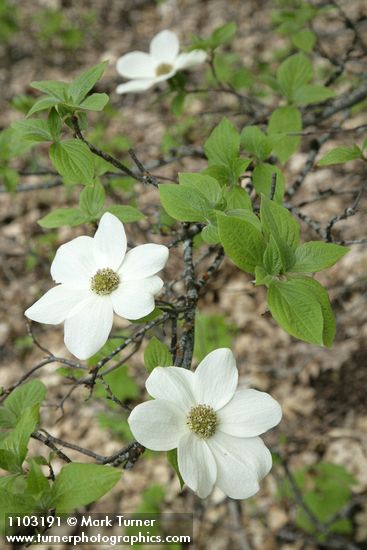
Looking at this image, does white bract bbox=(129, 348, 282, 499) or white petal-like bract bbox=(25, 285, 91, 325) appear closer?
white bract bbox=(129, 348, 282, 499)

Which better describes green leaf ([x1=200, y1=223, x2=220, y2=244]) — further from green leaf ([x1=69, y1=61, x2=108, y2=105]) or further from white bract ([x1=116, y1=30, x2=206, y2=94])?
white bract ([x1=116, y1=30, x2=206, y2=94])

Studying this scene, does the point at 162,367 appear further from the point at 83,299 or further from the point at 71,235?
the point at 71,235

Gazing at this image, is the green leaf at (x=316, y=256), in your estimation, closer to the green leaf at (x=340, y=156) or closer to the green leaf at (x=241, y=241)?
the green leaf at (x=241, y=241)

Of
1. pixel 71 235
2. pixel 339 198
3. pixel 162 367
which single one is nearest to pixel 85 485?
pixel 162 367

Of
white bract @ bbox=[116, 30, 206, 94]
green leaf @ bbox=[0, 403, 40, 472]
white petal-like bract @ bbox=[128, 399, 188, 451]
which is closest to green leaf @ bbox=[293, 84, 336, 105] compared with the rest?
white bract @ bbox=[116, 30, 206, 94]

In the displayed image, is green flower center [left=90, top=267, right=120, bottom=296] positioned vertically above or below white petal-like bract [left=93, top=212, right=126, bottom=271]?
below

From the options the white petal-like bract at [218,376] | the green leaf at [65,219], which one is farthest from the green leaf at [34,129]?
the white petal-like bract at [218,376]

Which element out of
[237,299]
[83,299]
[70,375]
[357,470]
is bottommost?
[357,470]

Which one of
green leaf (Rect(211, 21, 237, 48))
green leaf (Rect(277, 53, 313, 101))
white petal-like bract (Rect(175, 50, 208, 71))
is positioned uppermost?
green leaf (Rect(211, 21, 237, 48))

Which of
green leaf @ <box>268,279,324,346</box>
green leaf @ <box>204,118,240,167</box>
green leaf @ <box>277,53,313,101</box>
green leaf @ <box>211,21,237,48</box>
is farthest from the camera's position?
green leaf @ <box>211,21,237,48</box>
